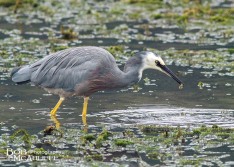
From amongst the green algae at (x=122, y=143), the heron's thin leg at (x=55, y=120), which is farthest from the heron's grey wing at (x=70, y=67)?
the green algae at (x=122, y=143)

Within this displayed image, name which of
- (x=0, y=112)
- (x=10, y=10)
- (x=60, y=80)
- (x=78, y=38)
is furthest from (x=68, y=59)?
(x=10, y=10)

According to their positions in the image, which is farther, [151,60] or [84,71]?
[84,71]

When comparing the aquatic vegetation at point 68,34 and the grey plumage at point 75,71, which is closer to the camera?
the grey plumage at point 75,71

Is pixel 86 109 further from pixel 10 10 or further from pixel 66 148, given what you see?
pixel 10 10

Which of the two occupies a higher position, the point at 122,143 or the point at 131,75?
the point at 131,75

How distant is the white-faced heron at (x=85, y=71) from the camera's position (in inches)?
482

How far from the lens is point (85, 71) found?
40.4ft

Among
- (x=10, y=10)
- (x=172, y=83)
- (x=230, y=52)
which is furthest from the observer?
(x=10, y=10)

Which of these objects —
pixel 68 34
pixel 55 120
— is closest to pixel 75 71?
pixel 55 120

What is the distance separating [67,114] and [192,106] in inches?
76.1

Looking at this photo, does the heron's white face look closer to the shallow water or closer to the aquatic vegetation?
the shallow water

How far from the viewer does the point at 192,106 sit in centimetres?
1311

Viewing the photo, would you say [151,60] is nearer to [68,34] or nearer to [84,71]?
[84,71]

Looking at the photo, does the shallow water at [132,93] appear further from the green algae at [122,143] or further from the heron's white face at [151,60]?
the heron's white face at [151,60]
